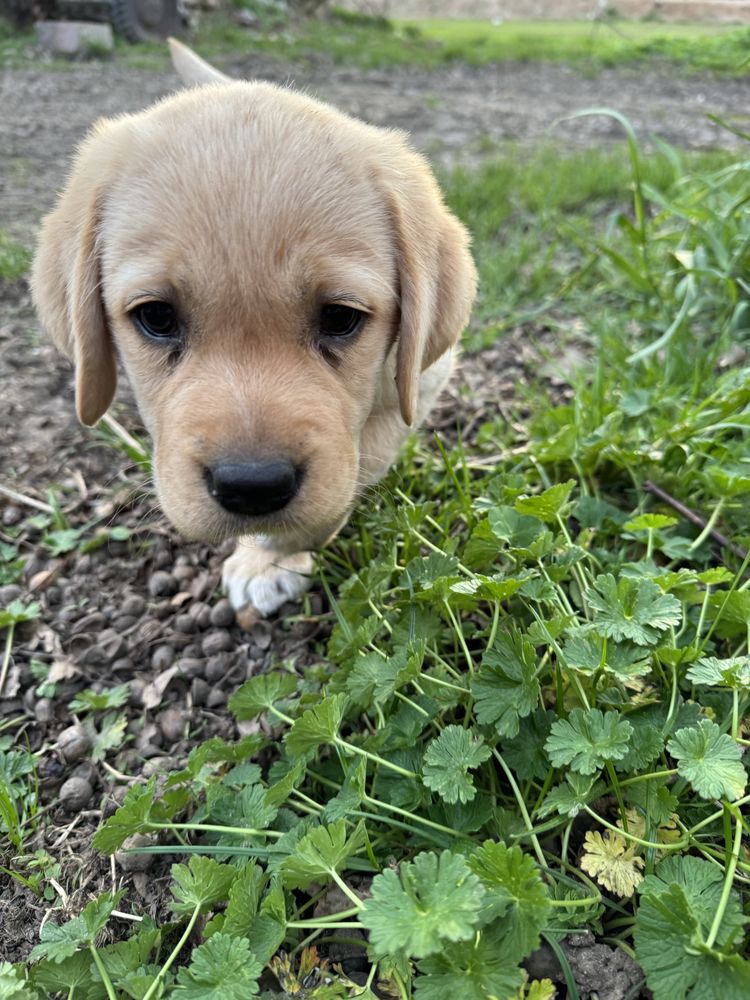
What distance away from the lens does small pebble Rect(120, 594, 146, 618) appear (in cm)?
237

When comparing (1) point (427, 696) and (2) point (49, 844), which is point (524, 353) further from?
(2) point (49, 844)

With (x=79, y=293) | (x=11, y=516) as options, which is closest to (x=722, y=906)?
(x=79, y=293)

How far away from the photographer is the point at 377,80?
446 inches

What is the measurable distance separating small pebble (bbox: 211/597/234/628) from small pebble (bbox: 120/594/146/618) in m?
0.25

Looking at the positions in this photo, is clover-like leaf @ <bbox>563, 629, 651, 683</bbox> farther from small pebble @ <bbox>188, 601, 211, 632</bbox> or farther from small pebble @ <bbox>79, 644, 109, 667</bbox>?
small pebble @ <bbox>79, 644, 109, 667</bbox>

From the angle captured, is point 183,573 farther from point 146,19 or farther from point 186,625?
point 146,19

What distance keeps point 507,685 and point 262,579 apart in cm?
102

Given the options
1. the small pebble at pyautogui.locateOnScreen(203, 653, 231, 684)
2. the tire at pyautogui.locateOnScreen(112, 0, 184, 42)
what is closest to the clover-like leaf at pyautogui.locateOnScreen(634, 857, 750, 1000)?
the small pebble at pyautogui.locateOnScreen(203, 653, 231, 684)

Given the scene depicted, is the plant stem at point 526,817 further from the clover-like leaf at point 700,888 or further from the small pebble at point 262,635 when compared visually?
the small pebble at point 262,635

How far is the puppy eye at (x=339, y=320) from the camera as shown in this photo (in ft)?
6.17

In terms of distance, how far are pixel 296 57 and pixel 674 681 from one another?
46.8 ft

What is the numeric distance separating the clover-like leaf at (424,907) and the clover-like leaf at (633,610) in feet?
1.97

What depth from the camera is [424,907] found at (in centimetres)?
113

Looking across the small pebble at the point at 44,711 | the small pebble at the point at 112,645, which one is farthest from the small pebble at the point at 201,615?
the small pebble at the point at 44,711
